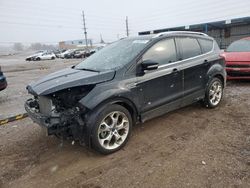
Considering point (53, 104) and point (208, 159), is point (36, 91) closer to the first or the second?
point (53, 104)

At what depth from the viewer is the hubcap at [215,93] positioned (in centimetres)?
534

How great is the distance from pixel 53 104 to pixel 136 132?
63.7 inches

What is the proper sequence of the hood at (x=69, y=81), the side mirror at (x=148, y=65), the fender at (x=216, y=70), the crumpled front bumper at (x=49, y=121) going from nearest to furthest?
the crumpled front bumper at (x=49, y=121)
the hood at (x=69, y=81)
the side mirror at (x=148, y=65)
the fender at (x=216, y=70)

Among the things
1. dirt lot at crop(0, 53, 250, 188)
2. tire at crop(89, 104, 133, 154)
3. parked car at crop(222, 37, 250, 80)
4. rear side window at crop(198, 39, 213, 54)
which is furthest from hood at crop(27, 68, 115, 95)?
parked car at crop(222, 37, 250, 80)

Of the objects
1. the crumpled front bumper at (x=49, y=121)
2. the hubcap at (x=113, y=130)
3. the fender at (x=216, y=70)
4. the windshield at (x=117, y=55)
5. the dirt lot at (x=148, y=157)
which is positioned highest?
the windshield at (x=117, y=55)

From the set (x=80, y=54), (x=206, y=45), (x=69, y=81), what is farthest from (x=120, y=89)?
(x=80, y=54)

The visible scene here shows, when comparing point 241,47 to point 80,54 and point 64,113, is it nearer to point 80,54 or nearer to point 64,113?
point 64,113

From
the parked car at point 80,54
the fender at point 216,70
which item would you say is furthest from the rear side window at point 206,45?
the parked car at point 80,54

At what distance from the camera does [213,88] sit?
5.38 m

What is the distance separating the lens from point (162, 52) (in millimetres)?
4301

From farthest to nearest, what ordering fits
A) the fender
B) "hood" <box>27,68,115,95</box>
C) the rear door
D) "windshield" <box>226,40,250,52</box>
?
"windshield" <box>226,40,250,52</box>
the fender
the rear door
"hood" <box>27,68,115,95</box>

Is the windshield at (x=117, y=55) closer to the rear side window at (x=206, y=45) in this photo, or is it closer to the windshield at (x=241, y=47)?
the rear side window at (x=206, y=45)

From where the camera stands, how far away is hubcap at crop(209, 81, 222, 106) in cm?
534

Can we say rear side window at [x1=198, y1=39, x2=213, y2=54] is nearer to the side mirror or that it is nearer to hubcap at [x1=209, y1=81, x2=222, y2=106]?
hubcap at [x1=209, y1=81, x2=222, y2=106]
